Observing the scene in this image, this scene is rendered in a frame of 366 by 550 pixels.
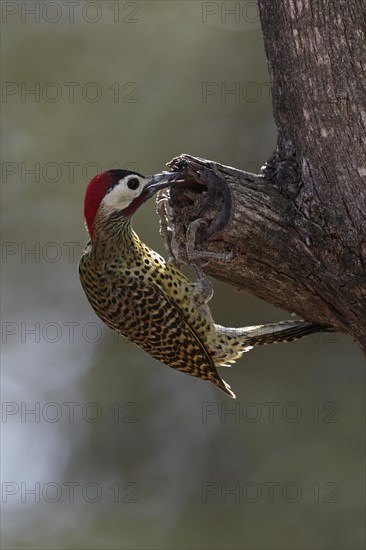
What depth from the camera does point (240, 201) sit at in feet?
12.5

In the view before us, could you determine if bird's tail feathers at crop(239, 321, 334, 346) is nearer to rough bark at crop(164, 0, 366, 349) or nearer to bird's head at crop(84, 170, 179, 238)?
rough bark at crop(164, 0, 366, 349)

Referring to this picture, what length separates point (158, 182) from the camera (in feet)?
13.8

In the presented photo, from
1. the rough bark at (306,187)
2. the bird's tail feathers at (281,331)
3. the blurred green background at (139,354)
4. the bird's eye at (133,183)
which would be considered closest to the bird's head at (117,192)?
the bird's eye at (133,183)

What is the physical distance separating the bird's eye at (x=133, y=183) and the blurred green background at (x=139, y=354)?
140 inches

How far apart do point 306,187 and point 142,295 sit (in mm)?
1169

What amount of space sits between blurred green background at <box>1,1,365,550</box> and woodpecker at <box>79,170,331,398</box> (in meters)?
3.23

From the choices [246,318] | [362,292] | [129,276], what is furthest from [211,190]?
[246,318]

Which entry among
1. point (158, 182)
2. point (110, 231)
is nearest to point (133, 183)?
point (110, 231)

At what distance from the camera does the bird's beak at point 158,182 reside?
401 cm

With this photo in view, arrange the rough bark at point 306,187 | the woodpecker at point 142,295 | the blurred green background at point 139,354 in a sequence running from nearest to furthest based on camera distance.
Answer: the rough bark at point 306,187
the woodpecker at point 142,295
the blurred green background at point 139,354

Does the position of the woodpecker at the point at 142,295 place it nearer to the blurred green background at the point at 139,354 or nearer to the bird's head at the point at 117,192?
the bird's head at the point at 117,192

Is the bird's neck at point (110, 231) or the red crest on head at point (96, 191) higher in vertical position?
the red crest on head at point (96, 191)

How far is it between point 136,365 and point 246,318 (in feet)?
3.93

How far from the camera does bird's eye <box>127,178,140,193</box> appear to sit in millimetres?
4580
